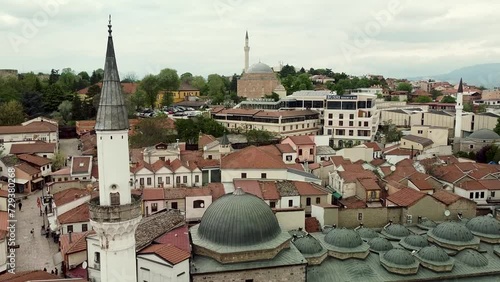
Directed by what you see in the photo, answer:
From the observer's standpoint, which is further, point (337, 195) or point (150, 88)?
point (150, 88)

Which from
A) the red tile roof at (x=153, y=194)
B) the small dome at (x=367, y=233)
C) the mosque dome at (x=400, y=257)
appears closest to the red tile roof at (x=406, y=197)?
the small dome at (x=367, y=233)

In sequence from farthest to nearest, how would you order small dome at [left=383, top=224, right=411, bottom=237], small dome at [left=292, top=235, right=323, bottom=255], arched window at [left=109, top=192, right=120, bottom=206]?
small dome at [left=383, top=224, right=411, bottom=237] → small dome at [left=292, top=235, right=323, bottom=255] → arched window at [left=109, top=192, right=120, bottom=206]

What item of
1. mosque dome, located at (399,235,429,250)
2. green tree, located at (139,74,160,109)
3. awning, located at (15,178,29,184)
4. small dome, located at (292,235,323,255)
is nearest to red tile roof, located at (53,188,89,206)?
awning, located at (15,178,29,184)

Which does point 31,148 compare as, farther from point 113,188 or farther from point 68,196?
point 113,188

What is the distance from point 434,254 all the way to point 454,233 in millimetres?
2912

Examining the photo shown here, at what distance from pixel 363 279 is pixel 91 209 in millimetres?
12689

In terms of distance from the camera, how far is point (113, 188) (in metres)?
14.0

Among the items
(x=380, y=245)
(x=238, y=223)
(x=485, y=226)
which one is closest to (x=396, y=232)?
(x=380, y=245)

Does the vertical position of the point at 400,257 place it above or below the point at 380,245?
above

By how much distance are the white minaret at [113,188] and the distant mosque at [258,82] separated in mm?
66440

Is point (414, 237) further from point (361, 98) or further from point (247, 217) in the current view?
point (361, 98)

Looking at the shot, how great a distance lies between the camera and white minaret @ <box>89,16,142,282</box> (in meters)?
13.8

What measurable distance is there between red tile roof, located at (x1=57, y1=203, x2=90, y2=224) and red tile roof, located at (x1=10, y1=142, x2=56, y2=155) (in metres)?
18.4

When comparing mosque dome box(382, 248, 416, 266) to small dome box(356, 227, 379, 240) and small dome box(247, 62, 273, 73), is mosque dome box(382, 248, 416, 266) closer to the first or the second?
small dome box(356, 227, 379, 240)
